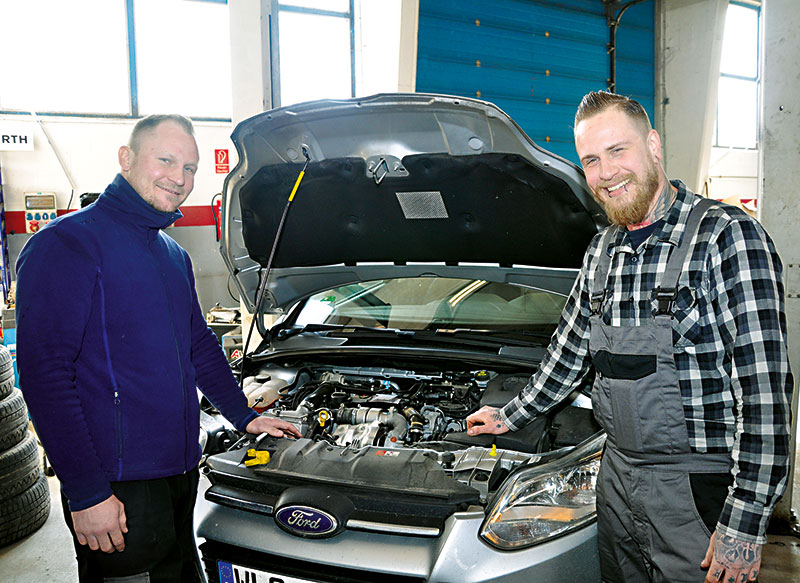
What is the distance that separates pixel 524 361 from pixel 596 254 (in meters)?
0.56

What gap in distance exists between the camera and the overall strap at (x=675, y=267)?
4.31ft

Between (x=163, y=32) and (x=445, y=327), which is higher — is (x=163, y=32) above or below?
above

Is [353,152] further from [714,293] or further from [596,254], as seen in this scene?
[714,293]

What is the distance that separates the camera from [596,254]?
161 cm

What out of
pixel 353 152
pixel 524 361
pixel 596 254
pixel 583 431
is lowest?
pixel 583 431

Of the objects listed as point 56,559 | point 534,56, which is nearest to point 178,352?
point 56,559

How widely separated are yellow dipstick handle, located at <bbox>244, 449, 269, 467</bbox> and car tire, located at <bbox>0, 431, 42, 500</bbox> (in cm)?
188

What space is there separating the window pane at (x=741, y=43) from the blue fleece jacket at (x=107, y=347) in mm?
10534

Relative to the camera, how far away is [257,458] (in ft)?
5.66

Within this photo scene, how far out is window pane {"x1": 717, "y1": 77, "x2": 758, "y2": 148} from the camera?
32.8ft

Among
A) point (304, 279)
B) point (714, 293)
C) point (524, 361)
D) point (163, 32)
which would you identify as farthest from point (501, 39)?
point (714, 293)

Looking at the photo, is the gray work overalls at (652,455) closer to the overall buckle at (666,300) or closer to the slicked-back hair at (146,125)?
the overall buckle at (666,300)

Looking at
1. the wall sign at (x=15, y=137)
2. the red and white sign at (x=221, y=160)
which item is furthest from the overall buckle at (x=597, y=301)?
the wall sign at (x=15, y=137)

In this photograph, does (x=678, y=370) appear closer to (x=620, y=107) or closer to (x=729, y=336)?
(x=729, y=336)
